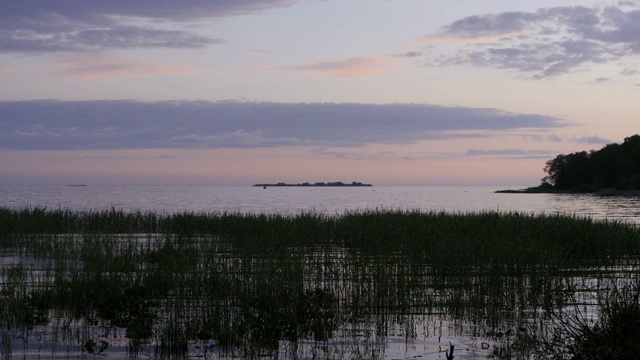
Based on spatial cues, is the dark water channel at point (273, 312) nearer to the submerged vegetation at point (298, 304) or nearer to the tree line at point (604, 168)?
the submerged vegetation at point (298, 304)

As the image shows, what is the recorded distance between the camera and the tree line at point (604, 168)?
113 m

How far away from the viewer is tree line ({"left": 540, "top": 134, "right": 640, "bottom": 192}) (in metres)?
113

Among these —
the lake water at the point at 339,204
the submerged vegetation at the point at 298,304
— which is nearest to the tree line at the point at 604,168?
the lake water at the point at 339,204

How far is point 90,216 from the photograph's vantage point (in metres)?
30.9

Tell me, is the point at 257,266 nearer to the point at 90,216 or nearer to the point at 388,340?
the point at 388,340

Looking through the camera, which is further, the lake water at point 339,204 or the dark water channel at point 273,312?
the lake water at point 339,204

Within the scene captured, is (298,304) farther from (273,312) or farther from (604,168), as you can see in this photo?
(604,168)

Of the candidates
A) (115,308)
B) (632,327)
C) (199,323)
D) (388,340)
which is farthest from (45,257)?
(632,327)

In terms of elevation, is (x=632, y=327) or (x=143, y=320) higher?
(x=632, y=327)

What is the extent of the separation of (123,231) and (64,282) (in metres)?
17.6

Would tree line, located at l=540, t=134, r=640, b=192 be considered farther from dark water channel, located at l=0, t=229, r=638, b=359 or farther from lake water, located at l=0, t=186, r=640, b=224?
dark water channel, located at l=0, t=229, r=638, b=359

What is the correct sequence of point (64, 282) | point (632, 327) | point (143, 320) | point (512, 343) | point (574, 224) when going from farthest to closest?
point (574, 224), point (64, 282), point (143, 320), point (512, 343), point (632, 327)

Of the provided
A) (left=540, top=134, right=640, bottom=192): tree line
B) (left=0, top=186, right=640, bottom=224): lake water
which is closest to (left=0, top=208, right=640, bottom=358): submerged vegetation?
(left=0, top=186, right=640, bottom=224): lake water

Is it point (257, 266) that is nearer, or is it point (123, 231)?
point (257, 266)
